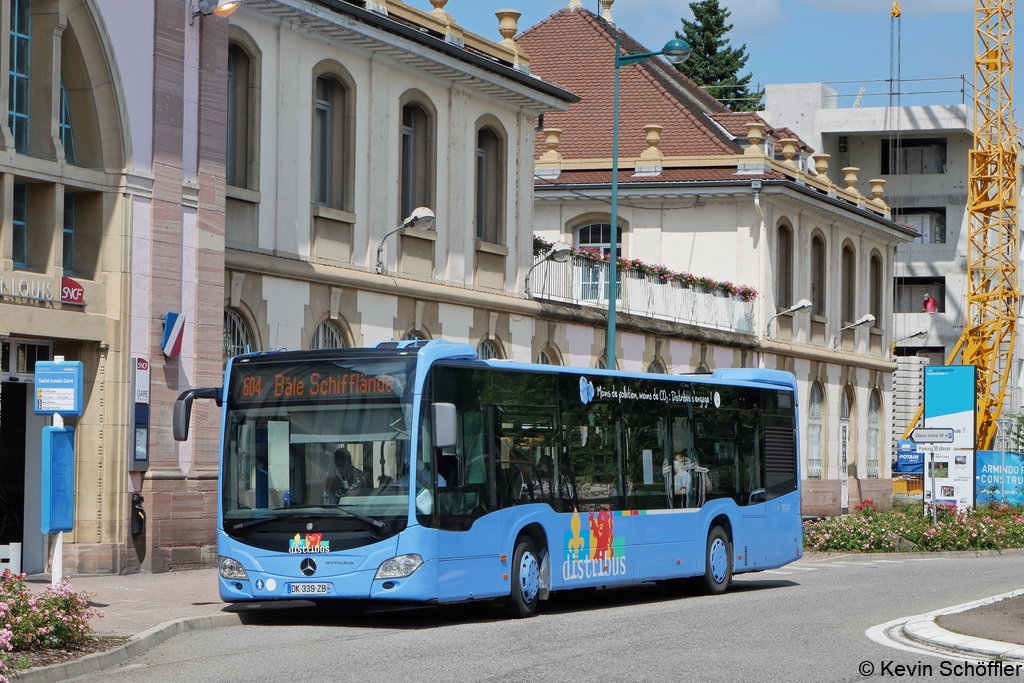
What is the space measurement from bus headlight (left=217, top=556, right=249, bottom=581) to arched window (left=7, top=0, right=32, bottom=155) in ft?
21.8

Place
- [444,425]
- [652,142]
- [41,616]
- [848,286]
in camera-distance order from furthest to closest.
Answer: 1. [848,286]
2. [652,142]
3. [444,425]
4. [41,616]

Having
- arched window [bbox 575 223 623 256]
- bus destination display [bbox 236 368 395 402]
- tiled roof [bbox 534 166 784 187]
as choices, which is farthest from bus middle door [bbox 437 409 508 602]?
arched window [bbox 575 223 623 256]

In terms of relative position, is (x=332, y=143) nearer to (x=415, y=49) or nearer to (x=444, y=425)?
(x=415, y=49)

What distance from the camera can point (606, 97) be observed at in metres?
47.2

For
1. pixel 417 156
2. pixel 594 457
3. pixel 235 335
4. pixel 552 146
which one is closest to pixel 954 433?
pixel 552 146

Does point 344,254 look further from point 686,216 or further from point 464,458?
point 686,216

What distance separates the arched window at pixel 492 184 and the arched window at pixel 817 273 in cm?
1757

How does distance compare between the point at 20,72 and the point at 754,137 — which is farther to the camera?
the point at 754,137

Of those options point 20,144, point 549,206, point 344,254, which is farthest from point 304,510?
point 549,206

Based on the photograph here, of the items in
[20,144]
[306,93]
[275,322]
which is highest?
[306,93]

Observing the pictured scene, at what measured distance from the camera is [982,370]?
77688 millimetres

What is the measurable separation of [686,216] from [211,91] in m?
23.1

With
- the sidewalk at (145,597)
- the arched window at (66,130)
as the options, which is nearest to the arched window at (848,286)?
the sidewalk at (145,597)

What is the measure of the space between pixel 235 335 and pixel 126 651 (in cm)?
1149
